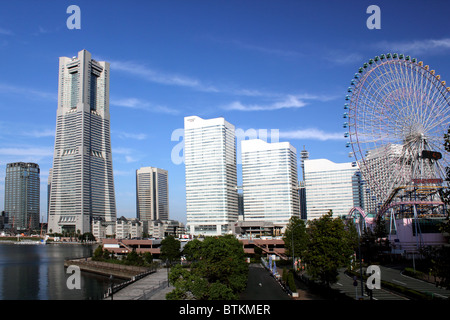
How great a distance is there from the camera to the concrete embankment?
259ft

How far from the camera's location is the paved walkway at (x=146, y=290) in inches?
1911

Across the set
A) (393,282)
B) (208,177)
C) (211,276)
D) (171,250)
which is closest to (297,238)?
(393,282)

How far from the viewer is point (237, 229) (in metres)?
185

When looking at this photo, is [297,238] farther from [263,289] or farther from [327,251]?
[327,251]

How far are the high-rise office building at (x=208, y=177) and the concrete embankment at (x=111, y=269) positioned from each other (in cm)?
9815

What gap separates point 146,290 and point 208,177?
140m

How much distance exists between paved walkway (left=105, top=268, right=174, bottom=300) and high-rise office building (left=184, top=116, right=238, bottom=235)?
120m

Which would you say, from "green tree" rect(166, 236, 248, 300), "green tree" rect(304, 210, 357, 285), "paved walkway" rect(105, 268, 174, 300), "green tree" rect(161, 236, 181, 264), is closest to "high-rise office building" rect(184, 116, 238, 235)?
"green tree" rect(161, 236, 181, 264)
